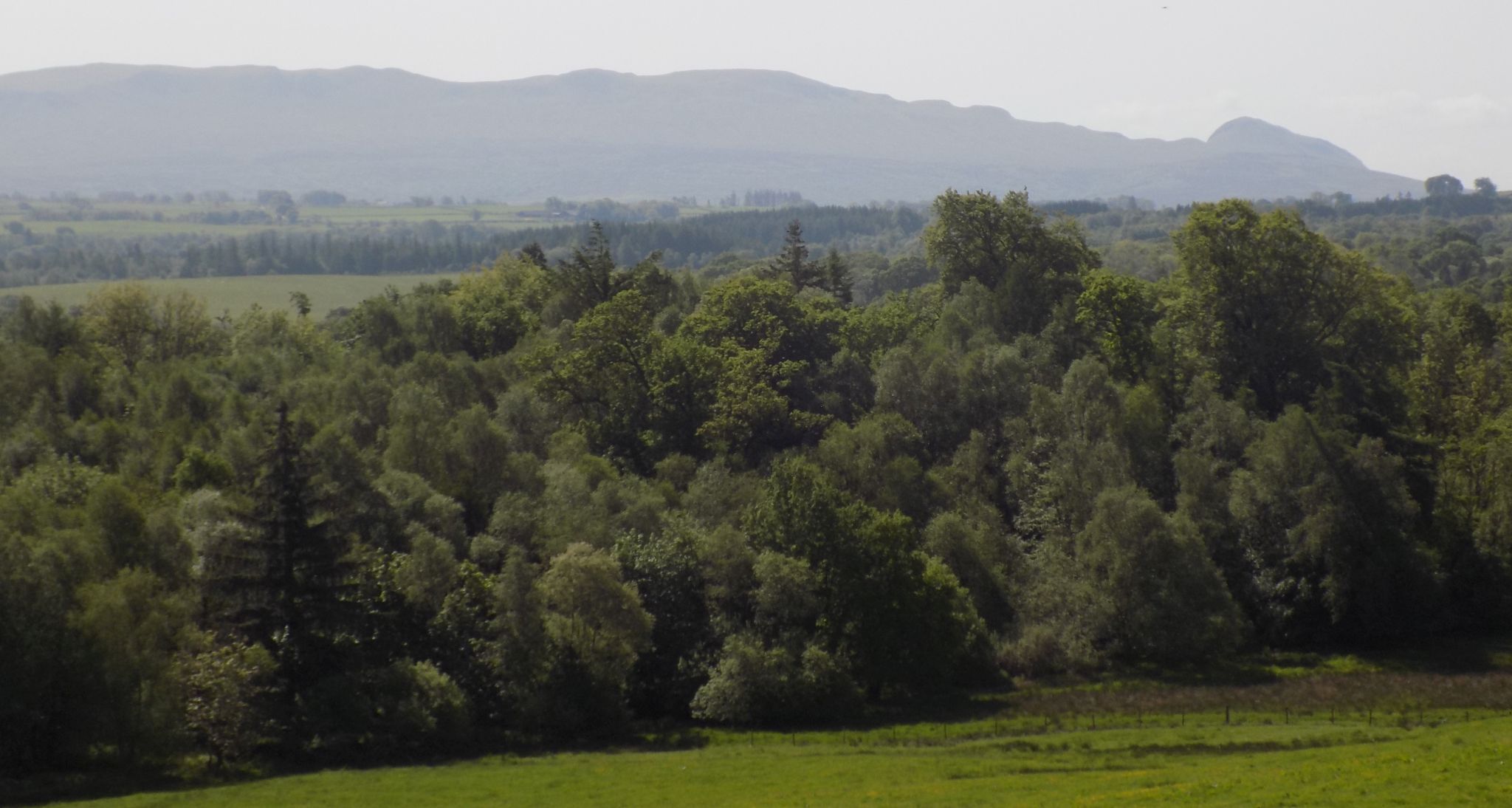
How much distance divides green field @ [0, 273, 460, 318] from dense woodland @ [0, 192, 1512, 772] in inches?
2904

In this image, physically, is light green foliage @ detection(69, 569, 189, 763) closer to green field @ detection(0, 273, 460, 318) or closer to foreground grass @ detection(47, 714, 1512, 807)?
foreground grass @ detection(47, 714, 1512, 807)

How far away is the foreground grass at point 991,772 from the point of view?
34.2 m

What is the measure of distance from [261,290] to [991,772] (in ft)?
512

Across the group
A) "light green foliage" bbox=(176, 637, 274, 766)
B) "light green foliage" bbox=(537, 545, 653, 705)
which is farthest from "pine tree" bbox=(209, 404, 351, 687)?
"light green foliage" bbox=(537, 545, 653, 705)

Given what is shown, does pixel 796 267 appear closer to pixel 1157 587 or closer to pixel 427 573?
pixel 1157 587

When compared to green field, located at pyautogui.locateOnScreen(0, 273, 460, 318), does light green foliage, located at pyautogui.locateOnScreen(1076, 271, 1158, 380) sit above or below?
above

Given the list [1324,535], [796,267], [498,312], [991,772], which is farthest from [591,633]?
[796,267]

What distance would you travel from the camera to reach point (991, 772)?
40.4m

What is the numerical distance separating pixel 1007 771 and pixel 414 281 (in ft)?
533

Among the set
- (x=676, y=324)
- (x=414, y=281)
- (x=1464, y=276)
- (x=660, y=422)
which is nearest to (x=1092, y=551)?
(x=660, y=422)

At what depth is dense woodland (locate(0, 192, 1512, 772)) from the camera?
4638 centimetres

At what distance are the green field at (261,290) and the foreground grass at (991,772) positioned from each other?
11704 centimetres

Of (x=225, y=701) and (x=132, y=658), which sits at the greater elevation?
(x=132, y=658)

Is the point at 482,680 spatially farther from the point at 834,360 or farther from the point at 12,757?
the point at 834,360
